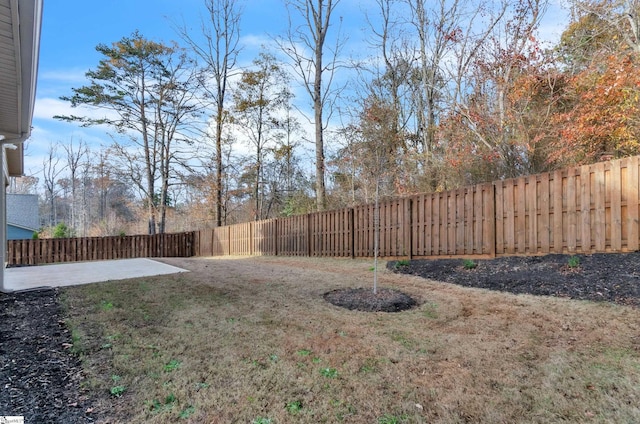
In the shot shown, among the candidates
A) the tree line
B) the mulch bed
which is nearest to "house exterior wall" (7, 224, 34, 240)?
the tree line

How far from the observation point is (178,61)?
18.9 metres

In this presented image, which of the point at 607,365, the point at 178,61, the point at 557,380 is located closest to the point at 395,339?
the point at 557,380

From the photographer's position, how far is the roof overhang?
7.72 feet

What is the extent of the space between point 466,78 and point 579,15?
287 centimetres

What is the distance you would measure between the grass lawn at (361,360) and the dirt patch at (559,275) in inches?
14.3

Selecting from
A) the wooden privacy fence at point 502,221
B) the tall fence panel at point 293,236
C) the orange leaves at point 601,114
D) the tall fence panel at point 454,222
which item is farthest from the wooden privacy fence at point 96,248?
the orange leaves at point 601,114

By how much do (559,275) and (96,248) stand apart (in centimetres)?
1894

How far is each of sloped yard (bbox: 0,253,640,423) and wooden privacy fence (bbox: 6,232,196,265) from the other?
587 inches

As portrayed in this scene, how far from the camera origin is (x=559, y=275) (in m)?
4.45

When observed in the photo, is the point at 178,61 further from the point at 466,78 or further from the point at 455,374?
the point at 455,374

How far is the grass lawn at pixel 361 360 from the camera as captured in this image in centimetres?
193

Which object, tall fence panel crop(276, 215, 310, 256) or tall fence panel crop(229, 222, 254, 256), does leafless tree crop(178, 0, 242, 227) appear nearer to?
tall fence panel crop(229, 222, 254, 256)

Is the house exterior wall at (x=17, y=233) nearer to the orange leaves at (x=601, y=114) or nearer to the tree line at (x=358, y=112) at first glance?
the tree line at (x=358, y=112)

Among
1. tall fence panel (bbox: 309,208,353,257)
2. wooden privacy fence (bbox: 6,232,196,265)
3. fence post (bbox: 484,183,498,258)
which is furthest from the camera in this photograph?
wooden privacy fence (bbox: 6,232,196,265)
